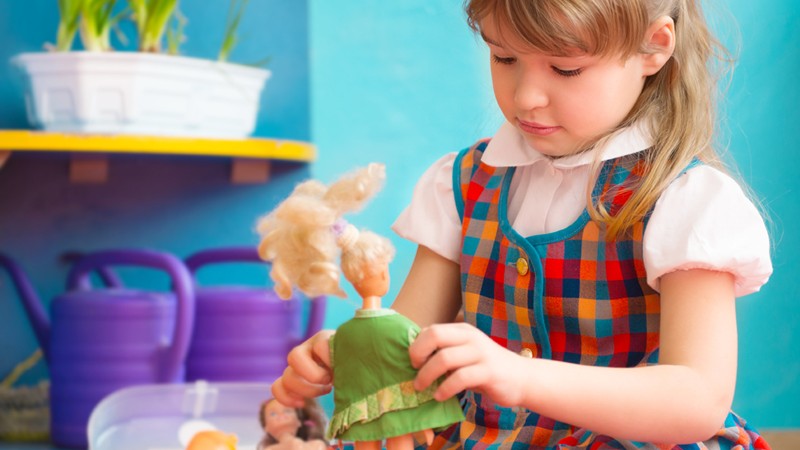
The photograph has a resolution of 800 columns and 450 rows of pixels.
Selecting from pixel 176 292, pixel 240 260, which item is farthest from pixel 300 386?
pixel 240 260

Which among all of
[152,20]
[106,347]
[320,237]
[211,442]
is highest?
[152,20]

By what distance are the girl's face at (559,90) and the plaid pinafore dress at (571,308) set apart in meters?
0.05

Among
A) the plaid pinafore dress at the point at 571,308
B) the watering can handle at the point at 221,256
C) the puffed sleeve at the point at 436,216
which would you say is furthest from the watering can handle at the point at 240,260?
the plaid pinafore dress at the point at 571,308

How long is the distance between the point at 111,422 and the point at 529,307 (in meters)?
0.82

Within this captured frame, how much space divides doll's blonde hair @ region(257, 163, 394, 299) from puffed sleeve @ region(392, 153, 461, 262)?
239mm

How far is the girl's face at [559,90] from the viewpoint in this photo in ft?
2.57

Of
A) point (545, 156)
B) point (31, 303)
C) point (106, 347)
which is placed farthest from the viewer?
point (31, 303)

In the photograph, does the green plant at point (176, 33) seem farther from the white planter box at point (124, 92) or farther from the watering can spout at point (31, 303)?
the watering can spout at point (31, 303)

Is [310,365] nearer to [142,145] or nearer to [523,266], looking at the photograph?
[523,266]

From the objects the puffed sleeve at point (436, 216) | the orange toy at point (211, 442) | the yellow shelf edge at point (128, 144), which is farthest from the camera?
the yellow shelf edge at point (128, 144)

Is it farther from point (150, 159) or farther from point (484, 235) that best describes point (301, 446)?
point (150, 159)

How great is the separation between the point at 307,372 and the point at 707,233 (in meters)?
0.32

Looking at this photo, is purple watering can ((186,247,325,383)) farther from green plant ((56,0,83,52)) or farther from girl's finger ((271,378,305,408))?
girl's finger ((271,378,305,408))

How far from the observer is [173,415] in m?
1.52
